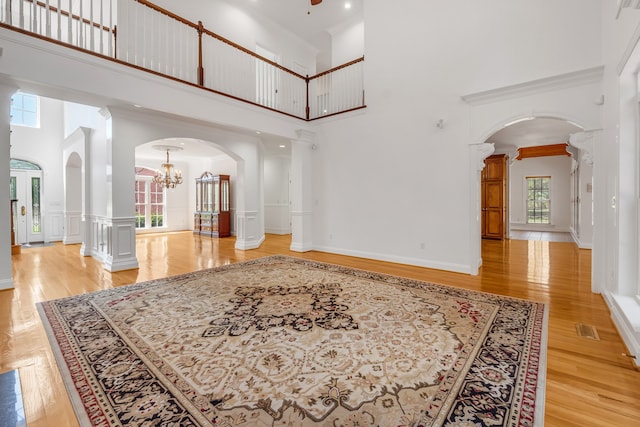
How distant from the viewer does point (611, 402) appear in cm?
171

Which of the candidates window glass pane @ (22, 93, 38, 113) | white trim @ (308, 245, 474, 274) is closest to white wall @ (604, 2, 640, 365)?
white trim @ (308, 245, 474, 274)

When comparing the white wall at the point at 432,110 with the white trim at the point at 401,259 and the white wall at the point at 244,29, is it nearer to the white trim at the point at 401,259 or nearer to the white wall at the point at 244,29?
the white trim at the point at 401,259

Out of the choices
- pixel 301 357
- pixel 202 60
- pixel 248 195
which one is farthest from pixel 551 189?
pixel 301 357

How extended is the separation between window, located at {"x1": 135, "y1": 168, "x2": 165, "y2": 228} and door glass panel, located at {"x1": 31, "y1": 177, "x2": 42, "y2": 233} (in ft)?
8.85

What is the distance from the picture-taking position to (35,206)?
8.14 meters

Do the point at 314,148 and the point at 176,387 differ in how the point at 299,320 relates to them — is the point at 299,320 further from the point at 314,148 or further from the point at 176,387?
the point at 314,148

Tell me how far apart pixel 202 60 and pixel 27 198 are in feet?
22.4

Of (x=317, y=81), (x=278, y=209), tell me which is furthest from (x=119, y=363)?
(x=278, y=209)

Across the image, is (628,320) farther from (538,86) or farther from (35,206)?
(35,206)

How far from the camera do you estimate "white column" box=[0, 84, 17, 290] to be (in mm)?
3770

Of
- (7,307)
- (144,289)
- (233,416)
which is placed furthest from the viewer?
(144,289)

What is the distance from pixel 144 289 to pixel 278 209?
6.71 meters

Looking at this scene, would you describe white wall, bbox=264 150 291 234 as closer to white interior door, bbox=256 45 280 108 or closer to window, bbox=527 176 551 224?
white interior door, bbox=256 45 280 108

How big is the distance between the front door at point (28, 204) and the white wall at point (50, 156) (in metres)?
0.16
